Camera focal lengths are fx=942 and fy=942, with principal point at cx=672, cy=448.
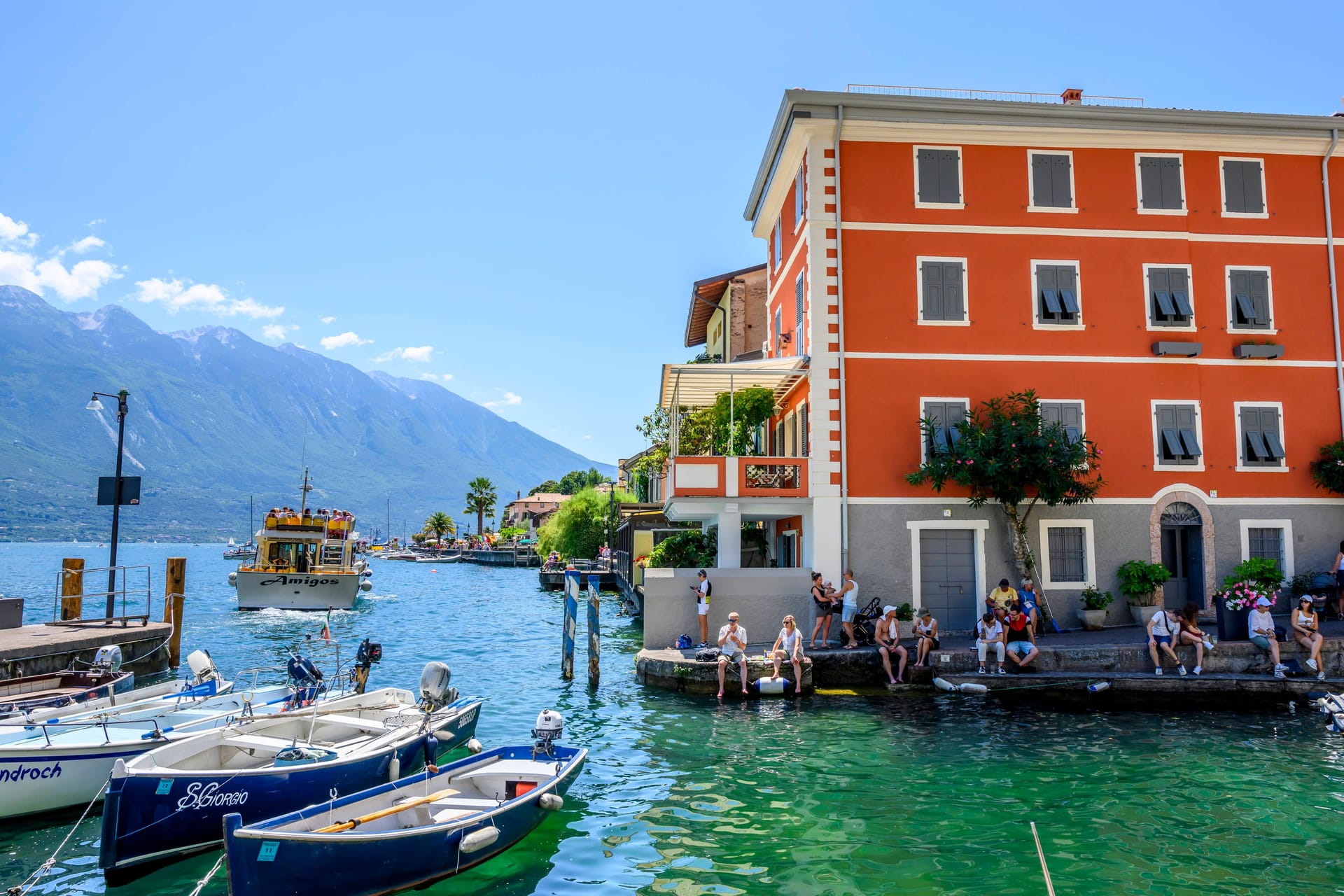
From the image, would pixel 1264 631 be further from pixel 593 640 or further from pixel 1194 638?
pixel 593 640

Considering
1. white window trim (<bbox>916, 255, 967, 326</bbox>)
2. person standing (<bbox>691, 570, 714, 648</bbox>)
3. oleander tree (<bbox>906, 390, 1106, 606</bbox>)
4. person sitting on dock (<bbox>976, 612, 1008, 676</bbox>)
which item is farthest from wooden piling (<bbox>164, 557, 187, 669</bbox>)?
white window trim (<bbox>916, 255, 967, 326</bbox>)

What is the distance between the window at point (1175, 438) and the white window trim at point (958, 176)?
23.9 feet

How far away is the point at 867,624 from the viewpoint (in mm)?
21812

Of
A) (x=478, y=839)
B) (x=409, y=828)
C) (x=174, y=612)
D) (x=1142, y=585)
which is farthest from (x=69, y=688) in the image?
(x=1142, y=585)

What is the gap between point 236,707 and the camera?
51.0 ft

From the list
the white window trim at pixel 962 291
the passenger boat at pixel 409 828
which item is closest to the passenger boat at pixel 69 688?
the passenger boat at pixel 409 828

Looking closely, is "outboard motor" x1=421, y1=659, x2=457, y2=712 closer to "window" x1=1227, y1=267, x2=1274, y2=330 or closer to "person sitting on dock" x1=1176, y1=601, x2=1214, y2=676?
"person sitting on dock" x1=1176, y1=601, x2=1214, y2=676

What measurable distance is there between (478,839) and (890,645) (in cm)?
1222

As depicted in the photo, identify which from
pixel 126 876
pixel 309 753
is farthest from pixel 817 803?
pixel 126 876

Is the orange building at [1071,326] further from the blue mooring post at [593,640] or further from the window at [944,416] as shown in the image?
the blue mooring post at [593,640]

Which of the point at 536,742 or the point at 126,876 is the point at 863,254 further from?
the point at 126,876

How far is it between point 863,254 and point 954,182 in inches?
123

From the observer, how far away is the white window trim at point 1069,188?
24484mm

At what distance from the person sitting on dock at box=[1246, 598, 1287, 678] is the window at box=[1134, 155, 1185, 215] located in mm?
10706
